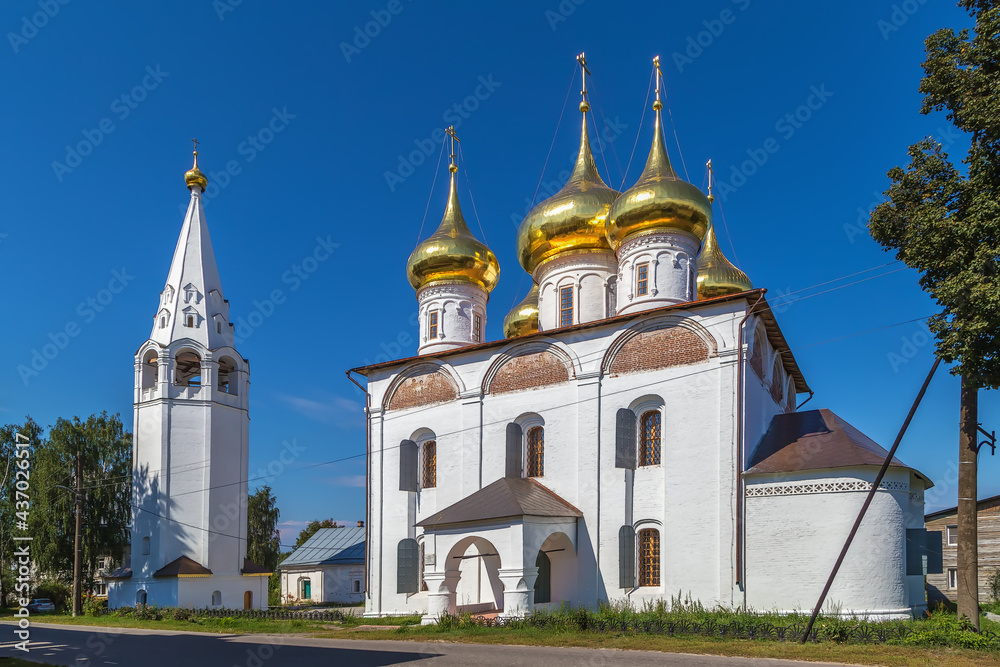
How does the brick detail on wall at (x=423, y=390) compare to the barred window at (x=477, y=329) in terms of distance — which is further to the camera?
the barred window at (x=477, y=329)

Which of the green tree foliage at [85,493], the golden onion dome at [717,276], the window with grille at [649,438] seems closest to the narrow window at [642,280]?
the window with grille at [649,438]

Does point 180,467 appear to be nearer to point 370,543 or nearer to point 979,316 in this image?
point 370,543

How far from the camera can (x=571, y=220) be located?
20766 mm

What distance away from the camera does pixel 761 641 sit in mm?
11672

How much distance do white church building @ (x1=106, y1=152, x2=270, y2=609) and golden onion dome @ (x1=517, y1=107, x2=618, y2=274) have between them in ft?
34.2

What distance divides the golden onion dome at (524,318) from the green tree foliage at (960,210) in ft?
44.5

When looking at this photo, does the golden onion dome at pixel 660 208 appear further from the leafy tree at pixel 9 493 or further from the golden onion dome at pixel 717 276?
the leafy tree at pixel 9 493

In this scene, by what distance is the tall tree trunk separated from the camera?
11570 mm

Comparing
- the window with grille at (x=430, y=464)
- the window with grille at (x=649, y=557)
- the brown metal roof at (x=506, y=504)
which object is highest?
the window with grille at (x=430, y=464)

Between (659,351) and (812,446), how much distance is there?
3513 millimetres

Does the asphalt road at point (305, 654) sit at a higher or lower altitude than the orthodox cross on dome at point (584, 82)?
lower

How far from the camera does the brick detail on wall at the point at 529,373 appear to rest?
1806cm

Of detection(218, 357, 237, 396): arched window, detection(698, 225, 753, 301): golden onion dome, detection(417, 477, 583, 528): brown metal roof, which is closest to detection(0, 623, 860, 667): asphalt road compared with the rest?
detection(417, 477, 583, 528): brown metal roof

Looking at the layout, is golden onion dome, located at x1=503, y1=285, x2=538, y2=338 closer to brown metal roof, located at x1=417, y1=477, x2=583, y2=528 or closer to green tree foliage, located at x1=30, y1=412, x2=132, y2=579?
brown metal roof, located at x1=417, y1=477, x2=583, y2=528
